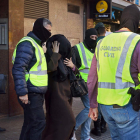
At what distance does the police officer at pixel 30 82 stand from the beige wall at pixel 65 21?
3.64m

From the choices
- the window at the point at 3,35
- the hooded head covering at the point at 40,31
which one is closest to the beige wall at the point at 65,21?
the window at the point at 3,35

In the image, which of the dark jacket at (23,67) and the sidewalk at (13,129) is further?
the sidewalk at (13,129)

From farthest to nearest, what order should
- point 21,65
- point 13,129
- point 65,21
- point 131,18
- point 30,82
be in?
point 65,21 → point 13,129 → point 30,82 → point 21,65 → point 131,18

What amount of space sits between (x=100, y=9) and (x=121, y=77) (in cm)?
760

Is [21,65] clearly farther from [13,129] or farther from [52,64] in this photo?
[13,129]

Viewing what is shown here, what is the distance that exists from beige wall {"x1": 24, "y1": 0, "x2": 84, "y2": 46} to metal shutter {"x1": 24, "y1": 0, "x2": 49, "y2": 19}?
0.15m

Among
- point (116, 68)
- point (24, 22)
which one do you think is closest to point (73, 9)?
point (24, 22)

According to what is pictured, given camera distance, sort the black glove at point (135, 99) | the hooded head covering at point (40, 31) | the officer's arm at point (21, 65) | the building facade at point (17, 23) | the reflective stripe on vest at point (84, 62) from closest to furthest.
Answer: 1. the black glove at point (135, 99)
2. the officer's arm at point (21, 65)
3. the hooded head covering at point (40, 31)
4. the reflective stripe on vest at point (84, 62)
5. the building facade at point (17, 23)

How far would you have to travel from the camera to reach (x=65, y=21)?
8750mm

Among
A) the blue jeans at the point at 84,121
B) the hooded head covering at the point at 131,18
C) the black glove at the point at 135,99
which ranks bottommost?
the blue jeans at the point at 84,121

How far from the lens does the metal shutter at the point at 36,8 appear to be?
24.2 ft

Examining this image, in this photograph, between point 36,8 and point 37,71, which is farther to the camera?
point 36,8

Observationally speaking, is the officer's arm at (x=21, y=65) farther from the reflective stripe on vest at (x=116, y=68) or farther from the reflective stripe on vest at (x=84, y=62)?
the reflective stripe on vest at (x=84, y=62)

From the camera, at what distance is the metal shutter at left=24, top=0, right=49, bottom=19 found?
7367 mm
